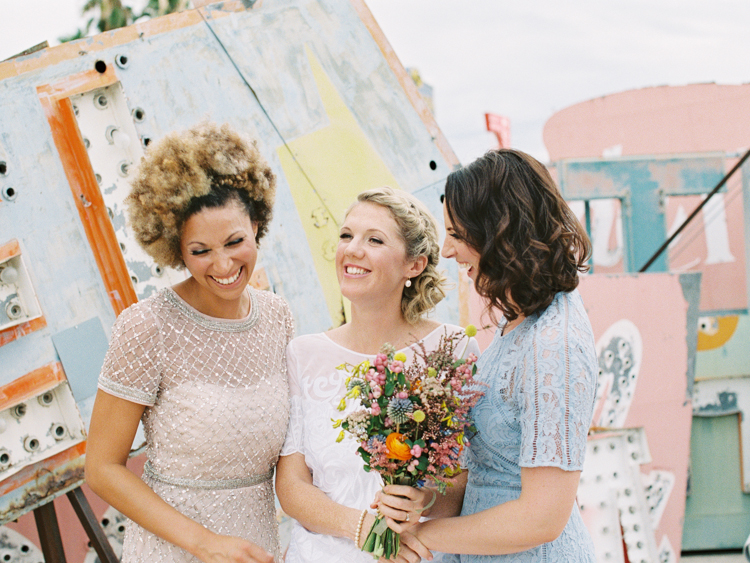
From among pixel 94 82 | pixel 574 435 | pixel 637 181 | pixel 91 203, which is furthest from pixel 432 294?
pixel 637 181

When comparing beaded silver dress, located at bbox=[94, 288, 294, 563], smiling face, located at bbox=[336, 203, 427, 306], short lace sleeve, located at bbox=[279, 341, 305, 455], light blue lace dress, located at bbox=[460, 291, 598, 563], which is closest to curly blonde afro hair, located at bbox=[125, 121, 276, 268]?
beaded silver dress, located at bbox=[94, 288, 294, 563]

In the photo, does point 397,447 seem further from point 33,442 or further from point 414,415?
point 33,442

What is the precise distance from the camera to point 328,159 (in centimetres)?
386

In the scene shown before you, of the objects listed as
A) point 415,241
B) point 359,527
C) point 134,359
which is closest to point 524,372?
point 359,527

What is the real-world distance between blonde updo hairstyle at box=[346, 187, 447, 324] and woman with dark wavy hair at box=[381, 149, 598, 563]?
0.50m

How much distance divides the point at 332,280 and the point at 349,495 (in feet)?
5.93

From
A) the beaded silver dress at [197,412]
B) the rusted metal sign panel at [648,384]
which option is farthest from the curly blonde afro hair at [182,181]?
the rusted metal sign panel at [648,384]

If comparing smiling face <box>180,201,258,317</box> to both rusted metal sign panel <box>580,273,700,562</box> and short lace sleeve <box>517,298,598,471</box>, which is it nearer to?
short lace sleeve <box>517,298,598,471</box>

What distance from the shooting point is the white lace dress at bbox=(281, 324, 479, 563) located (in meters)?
2.15

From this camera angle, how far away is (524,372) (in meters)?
1.69

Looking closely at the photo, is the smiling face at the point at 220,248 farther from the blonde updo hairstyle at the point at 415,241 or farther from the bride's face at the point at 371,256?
the blonde updo hairstyle at the point at 415,241

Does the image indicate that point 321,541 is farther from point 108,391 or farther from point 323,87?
point 323,87

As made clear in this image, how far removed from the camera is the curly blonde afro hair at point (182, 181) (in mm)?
2047

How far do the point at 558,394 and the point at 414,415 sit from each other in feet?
1.25
